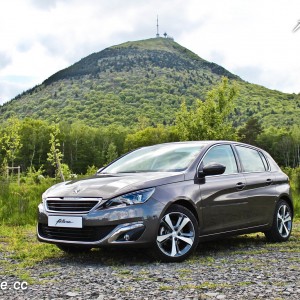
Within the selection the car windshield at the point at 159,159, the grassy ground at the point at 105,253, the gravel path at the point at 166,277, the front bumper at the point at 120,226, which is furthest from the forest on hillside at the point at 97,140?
the front bumper at the point at 120,226

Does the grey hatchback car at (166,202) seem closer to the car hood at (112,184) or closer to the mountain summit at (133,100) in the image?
the car hood at (112,184)

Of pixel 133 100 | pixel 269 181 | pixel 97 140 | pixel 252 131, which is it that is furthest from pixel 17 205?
→ pixel 133 100

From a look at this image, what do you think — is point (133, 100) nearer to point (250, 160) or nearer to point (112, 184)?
point (250, 160)

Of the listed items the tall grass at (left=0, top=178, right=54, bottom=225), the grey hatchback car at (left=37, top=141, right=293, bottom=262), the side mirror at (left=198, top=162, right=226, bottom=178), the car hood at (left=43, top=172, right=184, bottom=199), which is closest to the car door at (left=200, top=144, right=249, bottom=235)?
the grey hatchback car at (left=37, top=141, right=293, bottom=262)

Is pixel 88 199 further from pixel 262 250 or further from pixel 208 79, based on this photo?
pixel 208 79

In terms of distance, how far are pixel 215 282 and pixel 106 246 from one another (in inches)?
58.5

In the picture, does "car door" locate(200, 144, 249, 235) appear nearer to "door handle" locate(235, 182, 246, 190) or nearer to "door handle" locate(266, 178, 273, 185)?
"door handle" locate(235, 182, 246, 190)

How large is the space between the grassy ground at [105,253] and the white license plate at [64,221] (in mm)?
545

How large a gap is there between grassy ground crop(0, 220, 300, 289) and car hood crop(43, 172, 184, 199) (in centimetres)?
88

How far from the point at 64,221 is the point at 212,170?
6.72 feet

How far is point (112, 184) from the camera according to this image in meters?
6.65

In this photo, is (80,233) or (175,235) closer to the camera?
(80,233)

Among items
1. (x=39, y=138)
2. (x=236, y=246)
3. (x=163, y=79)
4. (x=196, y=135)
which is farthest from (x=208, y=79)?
(x=236, y=246)

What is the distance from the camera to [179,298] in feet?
15.4
